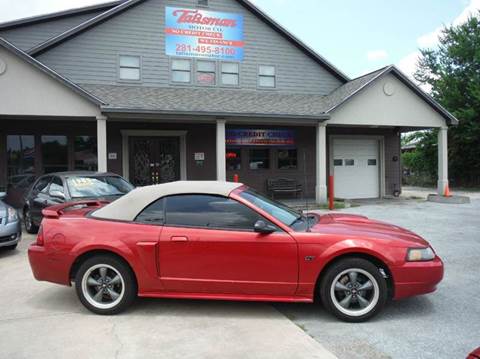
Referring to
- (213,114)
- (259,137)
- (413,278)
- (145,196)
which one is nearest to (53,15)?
(213,114)

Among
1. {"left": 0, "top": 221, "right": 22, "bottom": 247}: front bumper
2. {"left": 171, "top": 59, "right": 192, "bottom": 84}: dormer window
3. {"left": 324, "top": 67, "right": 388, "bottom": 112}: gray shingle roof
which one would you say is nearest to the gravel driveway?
{"left": 0, "top": 221, "right": 22, "bottom": 247}: front bumper

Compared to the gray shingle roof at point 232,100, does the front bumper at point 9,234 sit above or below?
below

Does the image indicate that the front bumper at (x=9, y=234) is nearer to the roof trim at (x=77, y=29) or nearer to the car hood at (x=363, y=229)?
the car hood at (x=363, y=229)

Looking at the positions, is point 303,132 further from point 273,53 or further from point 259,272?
point 259,272

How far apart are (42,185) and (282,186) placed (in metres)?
9.39

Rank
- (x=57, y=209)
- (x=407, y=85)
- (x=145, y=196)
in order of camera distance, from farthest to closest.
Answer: (x=407, y=85) < (x=57, y=209) < (x=145, y=196)

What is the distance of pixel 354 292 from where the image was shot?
4.30 metres

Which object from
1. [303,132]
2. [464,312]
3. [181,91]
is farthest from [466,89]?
[464,312]

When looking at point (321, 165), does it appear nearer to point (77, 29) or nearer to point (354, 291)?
point (77, 29)

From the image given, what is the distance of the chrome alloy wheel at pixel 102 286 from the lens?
4527mm

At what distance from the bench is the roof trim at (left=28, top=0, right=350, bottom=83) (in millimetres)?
5104

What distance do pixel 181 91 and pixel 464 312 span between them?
42.7 feet

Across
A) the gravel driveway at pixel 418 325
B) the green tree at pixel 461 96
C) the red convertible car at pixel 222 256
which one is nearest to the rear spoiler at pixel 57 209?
the red convertible car at pixel 222 256

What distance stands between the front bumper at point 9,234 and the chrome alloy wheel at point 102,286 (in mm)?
3760
